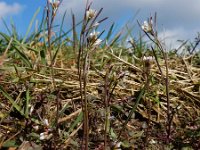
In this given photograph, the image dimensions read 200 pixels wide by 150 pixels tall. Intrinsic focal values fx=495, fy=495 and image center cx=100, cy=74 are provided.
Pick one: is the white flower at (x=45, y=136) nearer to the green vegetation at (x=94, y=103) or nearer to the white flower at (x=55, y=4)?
the green vegetation at (x=94, y=103)

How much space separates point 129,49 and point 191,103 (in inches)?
40.5

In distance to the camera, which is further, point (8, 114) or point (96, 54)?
point (96, 54)

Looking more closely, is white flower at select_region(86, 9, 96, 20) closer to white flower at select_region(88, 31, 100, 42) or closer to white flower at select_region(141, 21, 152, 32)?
white flower at select_region(88, 31, 100, 42)

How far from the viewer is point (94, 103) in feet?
7.57

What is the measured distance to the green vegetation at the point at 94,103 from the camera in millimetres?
1800

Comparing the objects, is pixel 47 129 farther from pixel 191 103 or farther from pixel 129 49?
pixel 129 49

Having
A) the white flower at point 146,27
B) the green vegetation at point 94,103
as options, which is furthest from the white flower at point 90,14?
the white flower at point 146,27

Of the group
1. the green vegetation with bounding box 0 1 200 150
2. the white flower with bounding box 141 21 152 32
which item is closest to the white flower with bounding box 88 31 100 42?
the green vegetation with bounding box 0 1 200 150

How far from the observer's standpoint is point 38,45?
3.36m

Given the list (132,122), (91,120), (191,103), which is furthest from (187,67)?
(91,120)

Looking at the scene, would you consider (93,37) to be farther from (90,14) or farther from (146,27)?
(146,27)

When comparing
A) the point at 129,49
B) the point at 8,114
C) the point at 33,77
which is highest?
the point at 129,49

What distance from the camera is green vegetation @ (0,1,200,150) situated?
5.90 ft

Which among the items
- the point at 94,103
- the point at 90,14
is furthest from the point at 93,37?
the point at 94,103
